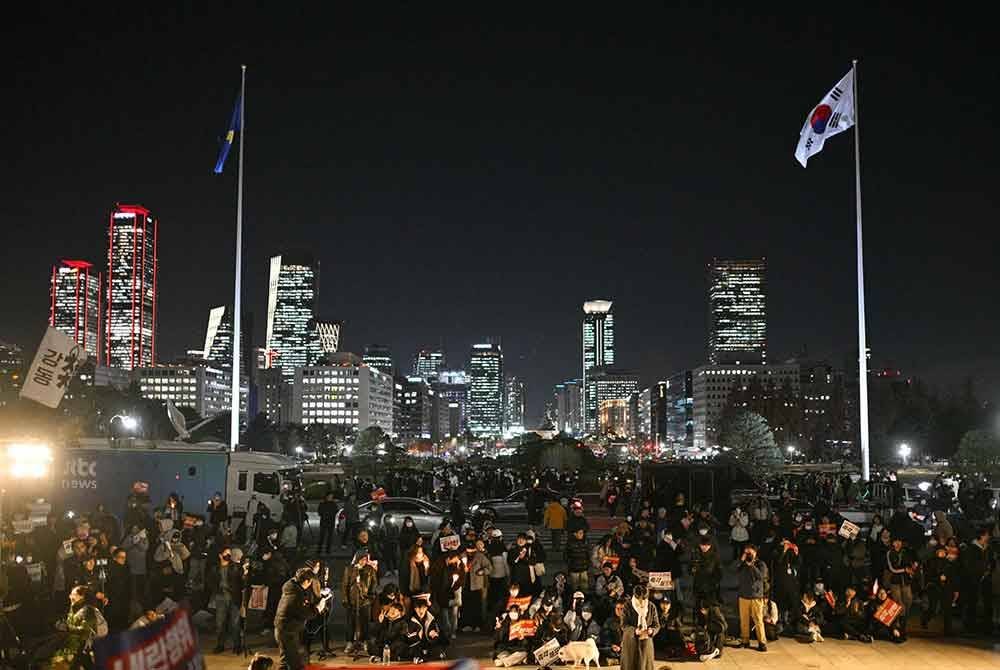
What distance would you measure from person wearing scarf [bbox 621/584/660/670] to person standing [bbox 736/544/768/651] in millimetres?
3111

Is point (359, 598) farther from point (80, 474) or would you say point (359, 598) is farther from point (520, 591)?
point (80, 474)

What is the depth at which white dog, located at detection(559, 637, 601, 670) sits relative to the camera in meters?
13.0

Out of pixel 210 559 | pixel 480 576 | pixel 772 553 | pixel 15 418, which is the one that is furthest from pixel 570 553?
pixel 15 418

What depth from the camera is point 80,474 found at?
2362 cm

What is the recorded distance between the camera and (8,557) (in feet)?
49.9

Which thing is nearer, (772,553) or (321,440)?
(772,553)

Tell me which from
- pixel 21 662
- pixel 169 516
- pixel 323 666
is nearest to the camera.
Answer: pixel 21 662

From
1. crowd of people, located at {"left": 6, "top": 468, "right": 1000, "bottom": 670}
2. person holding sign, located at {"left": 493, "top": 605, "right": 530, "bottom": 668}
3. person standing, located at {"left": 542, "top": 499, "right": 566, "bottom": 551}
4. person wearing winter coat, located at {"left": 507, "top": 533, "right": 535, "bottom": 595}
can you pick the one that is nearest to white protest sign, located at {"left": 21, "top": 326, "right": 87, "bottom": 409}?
crowd of people, located at {"left": 6, "top": 468, "right": 1000, "bottom": 670}

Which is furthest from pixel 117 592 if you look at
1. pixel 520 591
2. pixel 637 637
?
pixel 637 637

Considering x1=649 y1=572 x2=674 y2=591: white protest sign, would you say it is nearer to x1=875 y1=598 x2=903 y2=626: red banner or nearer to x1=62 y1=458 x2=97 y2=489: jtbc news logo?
x1=875 y1=598 x2=903 y2=626: red banner

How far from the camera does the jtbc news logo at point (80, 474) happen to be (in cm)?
2358

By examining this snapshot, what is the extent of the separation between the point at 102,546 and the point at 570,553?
8.82 metres

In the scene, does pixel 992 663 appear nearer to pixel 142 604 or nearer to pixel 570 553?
pixel 570 553

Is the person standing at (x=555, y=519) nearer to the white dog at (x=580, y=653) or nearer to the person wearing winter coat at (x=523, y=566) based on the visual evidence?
the person wearing winter coat at (x=523, y=566)
